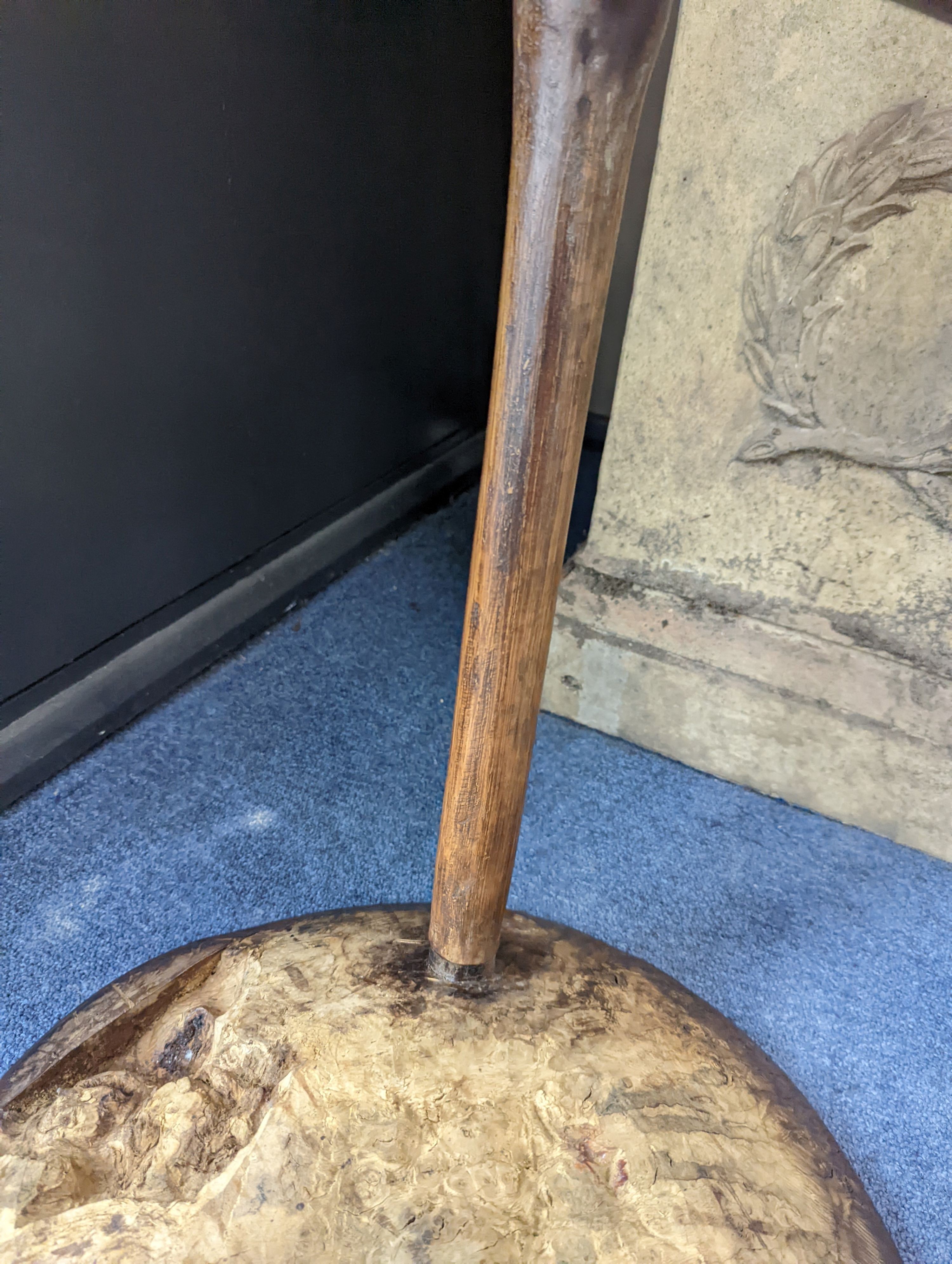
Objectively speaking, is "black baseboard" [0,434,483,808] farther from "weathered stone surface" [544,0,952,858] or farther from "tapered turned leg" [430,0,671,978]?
"tapered turned leg" [430,0,671,978]

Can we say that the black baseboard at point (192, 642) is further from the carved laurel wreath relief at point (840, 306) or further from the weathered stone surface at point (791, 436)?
the carved laurel wreath relief at point (840, 306)

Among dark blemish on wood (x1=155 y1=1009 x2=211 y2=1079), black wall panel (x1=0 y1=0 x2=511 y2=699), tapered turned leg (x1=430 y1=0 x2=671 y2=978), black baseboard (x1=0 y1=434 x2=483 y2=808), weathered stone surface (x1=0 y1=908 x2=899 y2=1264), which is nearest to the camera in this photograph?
tapered turned leg (x1=430 y1=0 x2=671 y2=978)

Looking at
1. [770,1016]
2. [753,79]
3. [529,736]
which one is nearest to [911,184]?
[753,79]

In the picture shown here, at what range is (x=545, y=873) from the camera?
4.93 feet

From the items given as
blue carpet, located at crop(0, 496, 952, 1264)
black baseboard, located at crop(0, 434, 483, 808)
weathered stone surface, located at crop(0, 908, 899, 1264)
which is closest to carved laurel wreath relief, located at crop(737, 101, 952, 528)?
blue carpet, located at crop(0, 496, 952, 1264)

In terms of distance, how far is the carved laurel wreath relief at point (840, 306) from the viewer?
4.02 feet

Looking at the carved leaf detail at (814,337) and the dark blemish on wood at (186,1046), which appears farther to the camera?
the carved leaf detail at (814,337)

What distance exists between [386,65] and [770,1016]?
77.2 inches

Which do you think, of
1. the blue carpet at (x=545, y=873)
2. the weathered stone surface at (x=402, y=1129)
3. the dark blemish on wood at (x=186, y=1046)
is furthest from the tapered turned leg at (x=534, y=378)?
the blue carpet at (x=545, y=873)

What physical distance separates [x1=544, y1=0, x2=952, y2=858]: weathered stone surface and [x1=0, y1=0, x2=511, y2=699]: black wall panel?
74 centimetres

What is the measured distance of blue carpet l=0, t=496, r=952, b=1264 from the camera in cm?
125

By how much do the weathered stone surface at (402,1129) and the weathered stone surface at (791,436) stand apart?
2.53ft

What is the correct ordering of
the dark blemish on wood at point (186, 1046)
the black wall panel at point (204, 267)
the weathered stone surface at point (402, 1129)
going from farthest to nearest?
1. the black wall panel at point (204, 267)
2. the dark blemish on wood at point (186, 1046)
3. the weathered stone surface at point (402, 1129)

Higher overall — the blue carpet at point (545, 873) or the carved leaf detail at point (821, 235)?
the carved leaf detail at point (821, 235)
